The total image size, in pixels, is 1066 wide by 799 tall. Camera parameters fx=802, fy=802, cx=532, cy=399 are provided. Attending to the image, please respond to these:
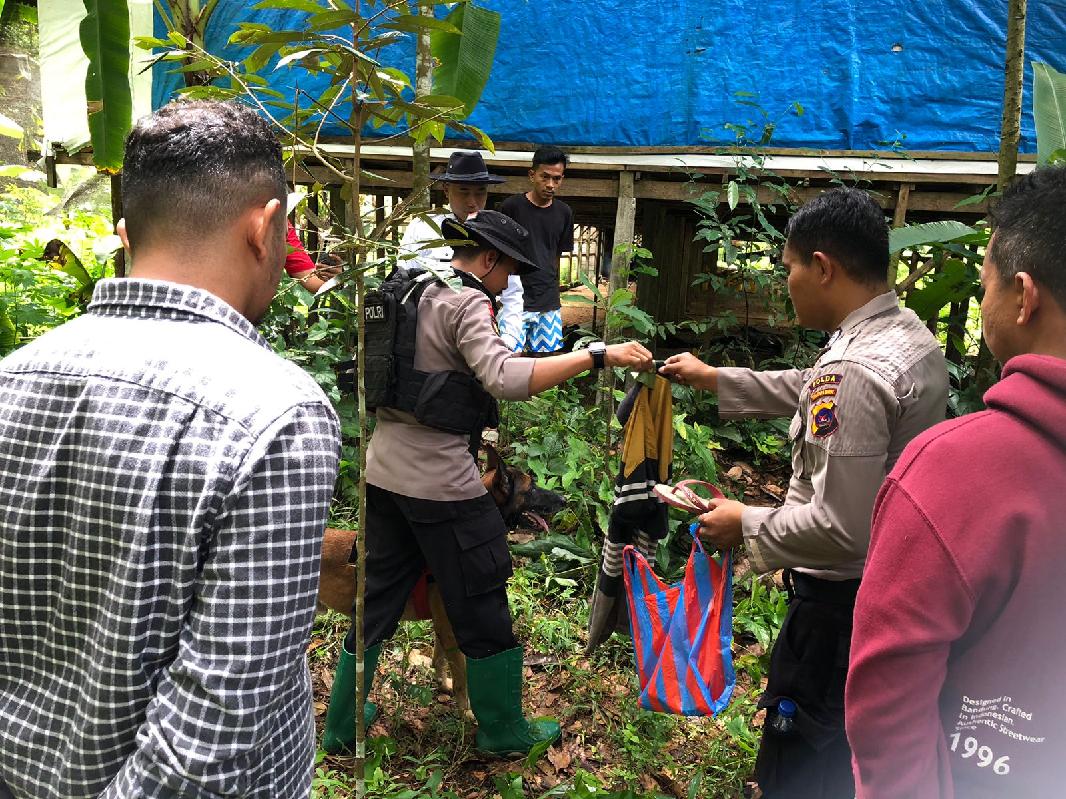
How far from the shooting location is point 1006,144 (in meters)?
3.77

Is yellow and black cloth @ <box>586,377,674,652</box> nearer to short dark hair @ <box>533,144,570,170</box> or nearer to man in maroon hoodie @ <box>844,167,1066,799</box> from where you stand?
man in maroon hoodie @ <box>844,167,1066,799</box>

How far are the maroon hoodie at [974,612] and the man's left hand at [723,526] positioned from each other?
109cm

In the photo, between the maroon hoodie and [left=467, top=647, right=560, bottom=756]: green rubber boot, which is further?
[left=467, top=647, right=560, bottom=756]: green rubber boot

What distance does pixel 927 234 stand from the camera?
3.59 meters

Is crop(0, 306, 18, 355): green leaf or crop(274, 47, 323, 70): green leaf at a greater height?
crop(274, 47, 323, 70): green leaf

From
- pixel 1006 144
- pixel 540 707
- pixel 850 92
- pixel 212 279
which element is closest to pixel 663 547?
pixel 540 707

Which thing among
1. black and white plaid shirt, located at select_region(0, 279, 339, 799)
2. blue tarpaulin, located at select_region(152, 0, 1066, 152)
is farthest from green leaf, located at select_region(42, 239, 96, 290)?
black and white plaid shirt, located at select_region(0, 279, 339, 799)

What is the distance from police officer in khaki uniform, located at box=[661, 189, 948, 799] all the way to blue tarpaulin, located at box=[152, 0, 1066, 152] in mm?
4352

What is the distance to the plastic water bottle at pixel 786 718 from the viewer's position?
2354 mm

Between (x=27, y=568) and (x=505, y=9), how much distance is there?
6429 mm

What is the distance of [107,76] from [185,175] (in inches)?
122

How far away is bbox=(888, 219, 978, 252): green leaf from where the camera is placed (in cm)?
353

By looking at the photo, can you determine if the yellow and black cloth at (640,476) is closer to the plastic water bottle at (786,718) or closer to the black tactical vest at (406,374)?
the black tactical vest at (406,374)

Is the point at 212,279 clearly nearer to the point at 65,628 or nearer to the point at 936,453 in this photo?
the point at 65,628
